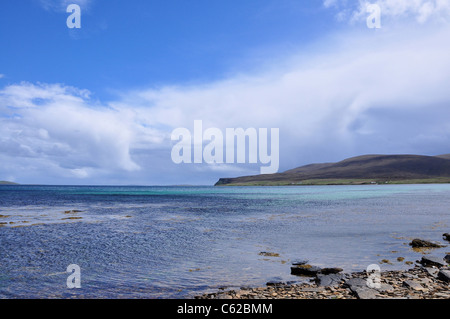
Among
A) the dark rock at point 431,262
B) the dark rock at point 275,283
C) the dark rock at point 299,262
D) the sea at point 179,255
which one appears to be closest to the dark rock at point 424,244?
the sea at point 179,255

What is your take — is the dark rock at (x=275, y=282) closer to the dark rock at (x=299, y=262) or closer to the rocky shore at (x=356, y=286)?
the rocky shore at (x=356, y=286)

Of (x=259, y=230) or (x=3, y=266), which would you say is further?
(x=259, y=230)

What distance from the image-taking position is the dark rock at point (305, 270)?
17625mm

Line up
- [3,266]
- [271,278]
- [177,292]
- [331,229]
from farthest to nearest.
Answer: [331,229]
[3,266]
[271,278]
[177,292]

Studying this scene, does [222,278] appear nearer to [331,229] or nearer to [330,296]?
[330,296]

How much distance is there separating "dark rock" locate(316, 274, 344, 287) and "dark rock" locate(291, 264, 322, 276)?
0.84m

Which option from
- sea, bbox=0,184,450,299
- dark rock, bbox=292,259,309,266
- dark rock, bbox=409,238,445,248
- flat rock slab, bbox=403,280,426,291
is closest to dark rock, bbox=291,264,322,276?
sea, bbox=0,184,450,299

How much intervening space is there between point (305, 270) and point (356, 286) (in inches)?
151

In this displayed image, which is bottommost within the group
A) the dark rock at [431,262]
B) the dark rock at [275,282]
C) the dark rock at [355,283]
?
the dark rock at [275,282]

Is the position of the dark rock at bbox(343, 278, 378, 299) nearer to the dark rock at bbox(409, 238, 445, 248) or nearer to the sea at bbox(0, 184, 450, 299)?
the sea at bbox(0, 184, 450, 299)

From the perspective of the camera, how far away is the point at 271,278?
17109mm
